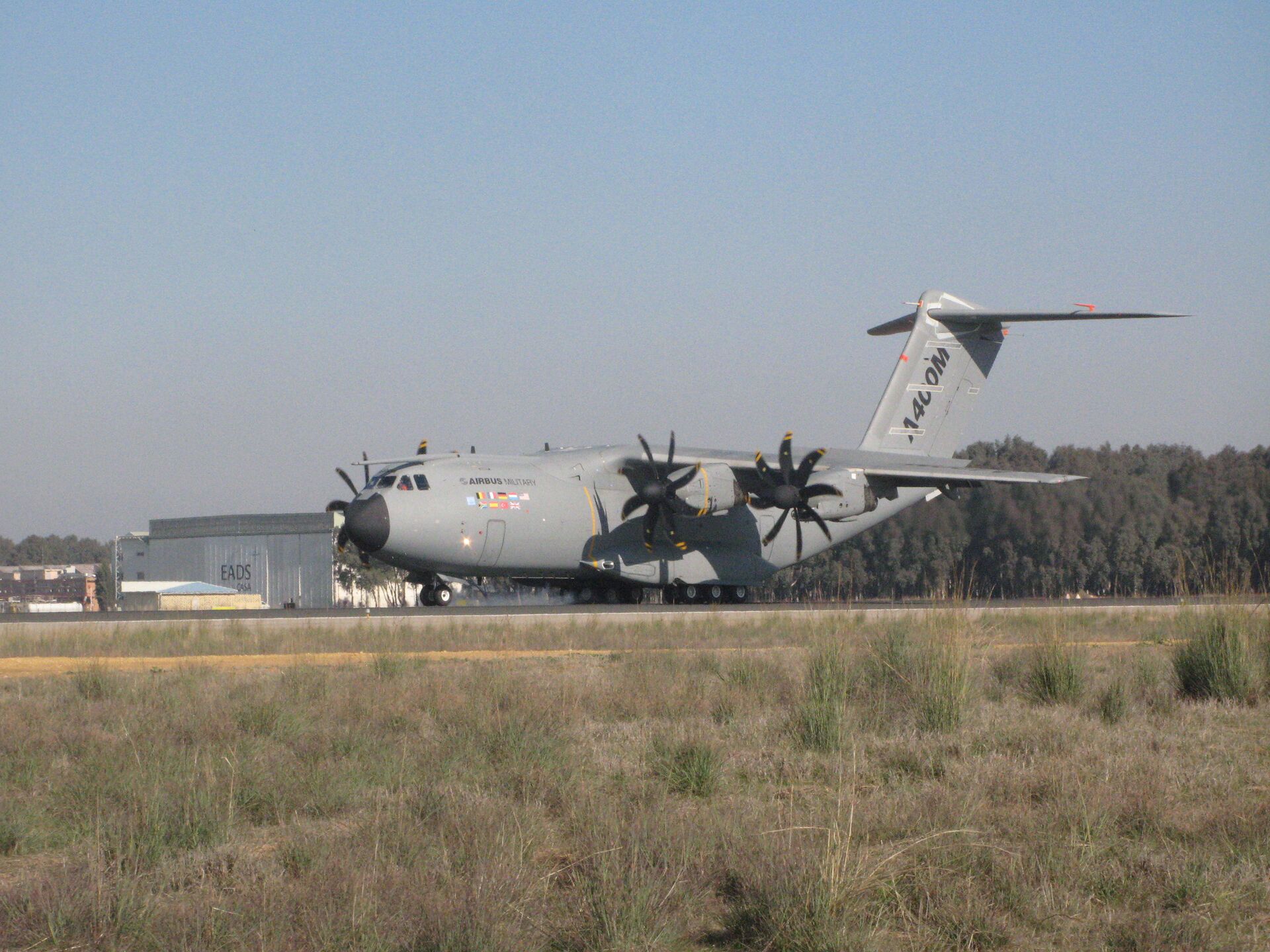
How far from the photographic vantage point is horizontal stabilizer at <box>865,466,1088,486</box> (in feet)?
106

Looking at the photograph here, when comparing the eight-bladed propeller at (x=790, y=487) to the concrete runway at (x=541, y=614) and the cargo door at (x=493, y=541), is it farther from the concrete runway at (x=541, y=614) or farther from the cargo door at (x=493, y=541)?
the cargo door at (x=493, y=541)

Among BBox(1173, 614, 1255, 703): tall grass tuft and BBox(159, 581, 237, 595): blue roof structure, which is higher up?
BBox(159, 581, 237, 595): blue roof structure

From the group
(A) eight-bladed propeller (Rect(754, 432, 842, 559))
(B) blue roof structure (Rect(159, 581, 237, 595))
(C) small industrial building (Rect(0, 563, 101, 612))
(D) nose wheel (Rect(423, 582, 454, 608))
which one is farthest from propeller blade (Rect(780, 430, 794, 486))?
(C) small industrial building (Rect(0, 563, 101, 612))

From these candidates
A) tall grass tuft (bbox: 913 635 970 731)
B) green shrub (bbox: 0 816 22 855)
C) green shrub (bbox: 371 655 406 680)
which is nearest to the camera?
green shrub (bbox: 0 816 22 855)

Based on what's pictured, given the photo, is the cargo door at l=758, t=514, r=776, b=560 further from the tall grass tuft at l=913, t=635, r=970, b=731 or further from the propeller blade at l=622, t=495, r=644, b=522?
the tall grass tuft at l=913, t=635, r=970, b=731

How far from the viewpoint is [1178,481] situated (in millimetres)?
33344

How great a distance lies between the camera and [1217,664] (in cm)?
1171

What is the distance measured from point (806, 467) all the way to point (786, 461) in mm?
490

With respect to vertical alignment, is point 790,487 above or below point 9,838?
above

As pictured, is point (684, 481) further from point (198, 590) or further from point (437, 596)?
point (198, 590)

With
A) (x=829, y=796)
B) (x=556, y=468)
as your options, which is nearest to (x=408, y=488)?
(x=556, y=468)

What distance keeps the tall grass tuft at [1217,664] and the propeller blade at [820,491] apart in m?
19.3

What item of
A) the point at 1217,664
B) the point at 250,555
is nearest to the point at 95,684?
the point at 1217,664

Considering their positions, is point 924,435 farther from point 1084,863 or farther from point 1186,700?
point 1084,863
